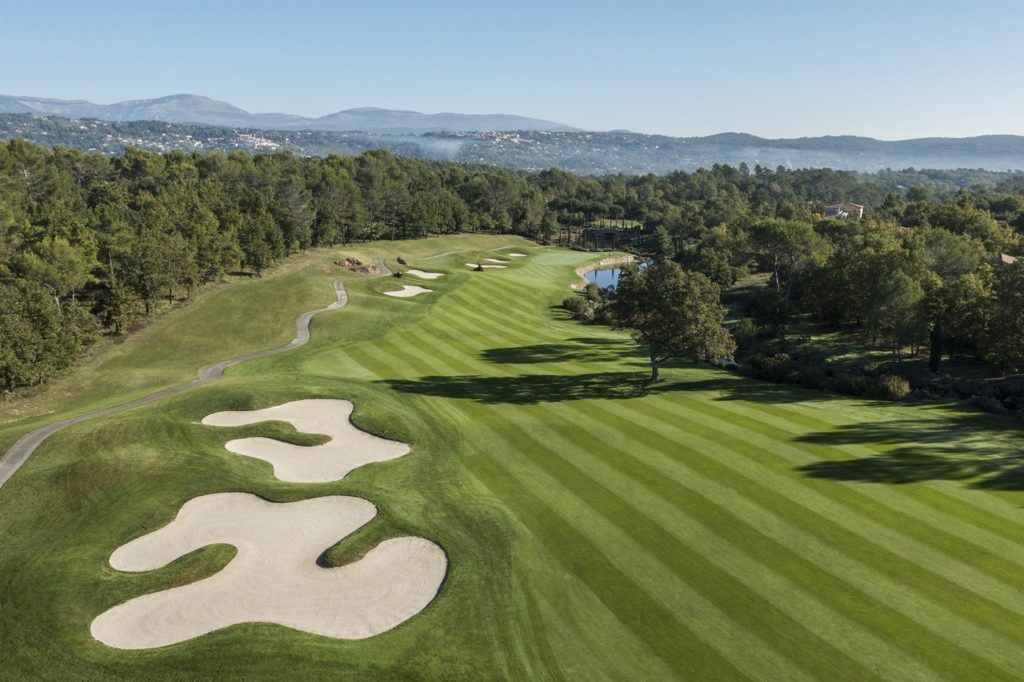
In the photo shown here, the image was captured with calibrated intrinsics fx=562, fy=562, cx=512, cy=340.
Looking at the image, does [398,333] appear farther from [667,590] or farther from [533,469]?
[667,590]

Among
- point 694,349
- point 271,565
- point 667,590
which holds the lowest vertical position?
point 271,565

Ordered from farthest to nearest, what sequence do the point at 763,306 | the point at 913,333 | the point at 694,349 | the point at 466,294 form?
1. the point at 466,294
2. the point at 763,306
3. the point at 913,333
4. the point at 694,349

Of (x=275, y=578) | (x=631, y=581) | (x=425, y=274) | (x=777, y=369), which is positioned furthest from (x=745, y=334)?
(x=275, y=578)

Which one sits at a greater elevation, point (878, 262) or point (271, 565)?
point (878, 262)

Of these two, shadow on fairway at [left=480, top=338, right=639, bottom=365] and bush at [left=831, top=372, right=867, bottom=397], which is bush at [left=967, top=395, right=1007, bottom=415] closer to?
bush at [left=831, top=372, right=867, bottom=397]

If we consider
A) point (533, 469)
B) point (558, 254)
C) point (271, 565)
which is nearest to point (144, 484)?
point (271, 565)

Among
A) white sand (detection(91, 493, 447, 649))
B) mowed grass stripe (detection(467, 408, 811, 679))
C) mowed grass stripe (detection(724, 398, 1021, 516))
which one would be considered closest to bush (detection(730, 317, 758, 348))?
mowed grass stripe (detection(724, 398, 1021, 516))

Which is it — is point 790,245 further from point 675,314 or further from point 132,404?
point 132,404

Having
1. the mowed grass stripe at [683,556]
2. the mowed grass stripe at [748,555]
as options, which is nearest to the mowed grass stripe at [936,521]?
the mowed grass stripe at [748,555]
